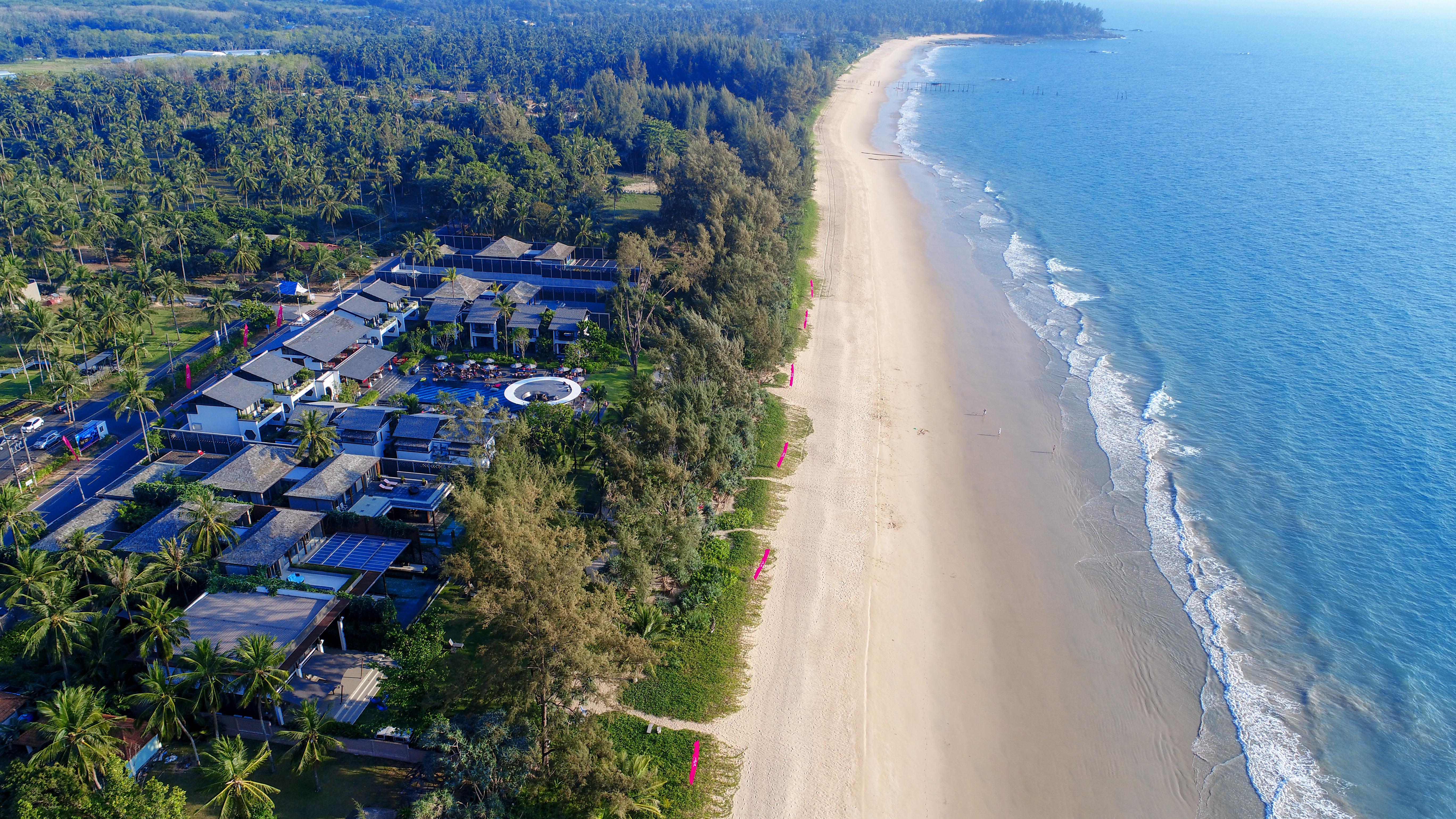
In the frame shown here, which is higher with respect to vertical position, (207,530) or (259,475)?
(207,530)

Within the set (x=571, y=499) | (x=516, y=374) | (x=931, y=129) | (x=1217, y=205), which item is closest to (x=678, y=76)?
(x=931, y=129)

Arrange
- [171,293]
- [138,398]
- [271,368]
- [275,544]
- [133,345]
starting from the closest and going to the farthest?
1. [275,544]
2. [138,398]
3. [271,368]
4. [133,345]
5. [171,293]

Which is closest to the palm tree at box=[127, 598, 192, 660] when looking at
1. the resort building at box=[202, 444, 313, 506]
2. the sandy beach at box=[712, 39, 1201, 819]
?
→ the resort building at box=[202, 444, 313, 506]

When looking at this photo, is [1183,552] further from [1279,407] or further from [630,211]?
[630,211]

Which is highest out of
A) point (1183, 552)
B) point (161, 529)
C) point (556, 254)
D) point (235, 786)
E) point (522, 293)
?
point (556, 254)

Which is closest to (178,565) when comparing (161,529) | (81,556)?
(81,556)

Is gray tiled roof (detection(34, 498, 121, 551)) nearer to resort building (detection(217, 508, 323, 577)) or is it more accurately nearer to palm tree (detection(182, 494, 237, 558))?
palm tree (detection(182, 494, 237, 558))
